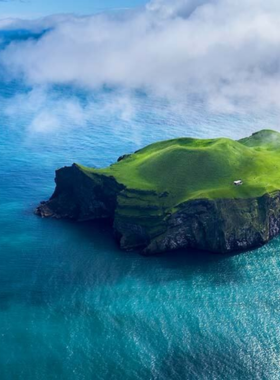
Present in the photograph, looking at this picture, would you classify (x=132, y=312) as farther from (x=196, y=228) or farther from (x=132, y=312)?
(x=196, y=228)

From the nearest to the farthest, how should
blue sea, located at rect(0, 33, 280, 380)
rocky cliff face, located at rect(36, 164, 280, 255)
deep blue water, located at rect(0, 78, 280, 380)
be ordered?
blue sea, located at rect(0, 33, 280, 380)
deep blue water, located at rect(0, 78, 280, 380)
rocky cliff face, located at rect(36, 164, 280, 255)

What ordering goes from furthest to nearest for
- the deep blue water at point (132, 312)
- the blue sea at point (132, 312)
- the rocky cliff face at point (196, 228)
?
the rocky cliff face at point (196, 228), the deep blue water at point (132, 312), the blue sea at point (132, 312)

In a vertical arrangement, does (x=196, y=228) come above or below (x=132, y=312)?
above

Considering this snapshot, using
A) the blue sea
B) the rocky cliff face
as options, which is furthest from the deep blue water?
the rocky cliff face

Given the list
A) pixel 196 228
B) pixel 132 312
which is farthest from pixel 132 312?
pixel 196 228

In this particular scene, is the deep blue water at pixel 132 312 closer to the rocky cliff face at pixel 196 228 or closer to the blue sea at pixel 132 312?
the blue sea at pixel 132 312

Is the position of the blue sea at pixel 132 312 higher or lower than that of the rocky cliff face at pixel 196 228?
lower

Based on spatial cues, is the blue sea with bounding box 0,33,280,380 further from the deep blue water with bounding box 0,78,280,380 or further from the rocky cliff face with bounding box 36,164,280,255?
the rocky cliff face with bounding box 36,164,280,255

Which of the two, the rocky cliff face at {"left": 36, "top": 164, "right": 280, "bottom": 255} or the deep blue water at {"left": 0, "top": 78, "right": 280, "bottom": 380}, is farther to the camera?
the rocky cliff face at {"left": 36, "top": 164, "right": 280, "bottom": 255}

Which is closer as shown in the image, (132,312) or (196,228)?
(132,312)

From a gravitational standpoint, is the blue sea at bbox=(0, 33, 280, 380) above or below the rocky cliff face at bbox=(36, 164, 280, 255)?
below

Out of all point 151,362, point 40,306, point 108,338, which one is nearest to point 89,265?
point 40,306

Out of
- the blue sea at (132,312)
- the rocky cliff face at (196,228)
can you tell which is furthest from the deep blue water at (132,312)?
the rocky cliff face at (196,228)
